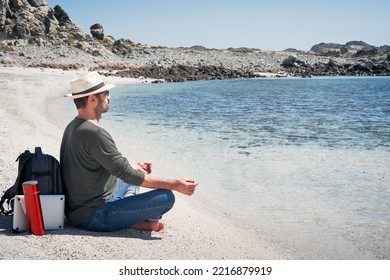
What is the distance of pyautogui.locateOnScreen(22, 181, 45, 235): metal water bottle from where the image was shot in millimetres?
3948

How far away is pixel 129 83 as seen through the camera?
33.5m

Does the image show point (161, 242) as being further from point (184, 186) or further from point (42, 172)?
point (42, 172)

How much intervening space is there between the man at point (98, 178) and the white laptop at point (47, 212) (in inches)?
4.4

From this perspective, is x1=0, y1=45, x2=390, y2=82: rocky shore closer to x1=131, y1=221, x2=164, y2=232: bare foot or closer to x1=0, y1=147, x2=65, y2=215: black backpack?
x1=0, y1=147, x2=65, y2=215: black backpack

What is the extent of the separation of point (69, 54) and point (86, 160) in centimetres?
4120

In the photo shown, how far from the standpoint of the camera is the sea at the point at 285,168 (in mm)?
5168

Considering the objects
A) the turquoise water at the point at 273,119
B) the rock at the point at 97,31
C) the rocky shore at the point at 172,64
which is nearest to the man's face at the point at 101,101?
the turquoise water at the point at 273,119

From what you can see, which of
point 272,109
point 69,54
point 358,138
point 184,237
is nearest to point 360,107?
point 272,109

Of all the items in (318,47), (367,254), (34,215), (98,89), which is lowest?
(367,254)

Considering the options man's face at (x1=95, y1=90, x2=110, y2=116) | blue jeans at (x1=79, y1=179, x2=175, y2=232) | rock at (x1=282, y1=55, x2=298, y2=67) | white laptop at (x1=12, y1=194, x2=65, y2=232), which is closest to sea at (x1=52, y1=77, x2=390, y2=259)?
blue jeans at (x1=79, y1=179, x2=175, y2=232)

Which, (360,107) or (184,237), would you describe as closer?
(184,237)

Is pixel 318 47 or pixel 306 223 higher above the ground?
pixel 318 47

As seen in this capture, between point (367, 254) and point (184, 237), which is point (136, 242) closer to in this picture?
point (184, 237)

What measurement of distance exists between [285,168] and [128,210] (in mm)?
4385
